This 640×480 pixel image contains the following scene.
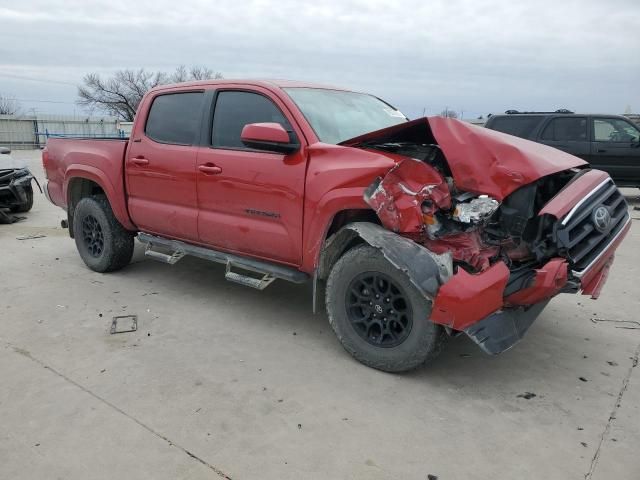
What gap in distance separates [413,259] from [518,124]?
9667 mm

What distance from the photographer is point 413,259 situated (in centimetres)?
303

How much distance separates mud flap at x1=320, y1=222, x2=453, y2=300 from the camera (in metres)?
2.98

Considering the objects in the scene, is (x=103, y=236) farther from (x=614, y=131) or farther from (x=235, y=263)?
(x=614, y=131)

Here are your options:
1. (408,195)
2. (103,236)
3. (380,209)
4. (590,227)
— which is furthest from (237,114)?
(590,227)

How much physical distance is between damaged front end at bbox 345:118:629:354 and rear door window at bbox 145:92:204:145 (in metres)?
2.02

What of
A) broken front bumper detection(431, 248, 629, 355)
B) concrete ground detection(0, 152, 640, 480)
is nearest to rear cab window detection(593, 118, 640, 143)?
concrete ground detection(0, 152, 640, 480)

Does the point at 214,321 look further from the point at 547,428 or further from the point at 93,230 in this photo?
the point at 547,428

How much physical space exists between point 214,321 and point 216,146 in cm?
144

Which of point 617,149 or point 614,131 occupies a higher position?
point 614,131

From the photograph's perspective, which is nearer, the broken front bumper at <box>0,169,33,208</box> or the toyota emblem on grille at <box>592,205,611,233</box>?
the toyota emblem on grille at <box>592,205,611,233</box>

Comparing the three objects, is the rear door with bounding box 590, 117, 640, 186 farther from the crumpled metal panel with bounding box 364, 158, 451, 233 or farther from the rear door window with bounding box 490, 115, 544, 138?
the crumpled metal panel with bounding box 364, 158, 451, 233

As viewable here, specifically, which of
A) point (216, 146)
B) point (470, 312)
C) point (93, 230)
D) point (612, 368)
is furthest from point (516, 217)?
point (93, 230)

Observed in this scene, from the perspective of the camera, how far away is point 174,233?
4.79 m

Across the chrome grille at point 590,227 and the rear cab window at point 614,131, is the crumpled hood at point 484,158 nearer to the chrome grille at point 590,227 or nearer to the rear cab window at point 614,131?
the chrome grille at point 590,227
